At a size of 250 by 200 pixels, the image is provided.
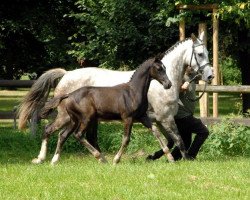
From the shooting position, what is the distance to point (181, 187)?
893cm

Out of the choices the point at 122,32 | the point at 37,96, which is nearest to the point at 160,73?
the point at 37,96

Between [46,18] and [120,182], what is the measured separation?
14394mm

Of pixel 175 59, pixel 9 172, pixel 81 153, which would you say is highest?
pixel 175 59

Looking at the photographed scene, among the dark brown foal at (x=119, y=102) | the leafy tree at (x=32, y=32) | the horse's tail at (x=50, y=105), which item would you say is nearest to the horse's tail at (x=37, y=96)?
the horse's tail at (x=50, y=105)

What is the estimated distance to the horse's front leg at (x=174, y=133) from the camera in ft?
39.3

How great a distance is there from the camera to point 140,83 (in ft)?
38.3

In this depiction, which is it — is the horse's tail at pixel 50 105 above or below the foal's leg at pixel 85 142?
above

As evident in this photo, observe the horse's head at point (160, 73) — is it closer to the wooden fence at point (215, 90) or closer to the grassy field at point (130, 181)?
the grassy field at point (130, 181)

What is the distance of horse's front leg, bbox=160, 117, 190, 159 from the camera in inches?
472

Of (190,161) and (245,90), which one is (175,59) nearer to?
(190,161)

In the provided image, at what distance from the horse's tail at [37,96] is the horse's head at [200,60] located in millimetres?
2600

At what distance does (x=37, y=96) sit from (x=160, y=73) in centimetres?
277

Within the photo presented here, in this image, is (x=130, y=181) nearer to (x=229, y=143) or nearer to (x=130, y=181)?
(x=130, y=181)

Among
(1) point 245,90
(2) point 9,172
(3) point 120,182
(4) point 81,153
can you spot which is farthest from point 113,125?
(3) point 120,182
